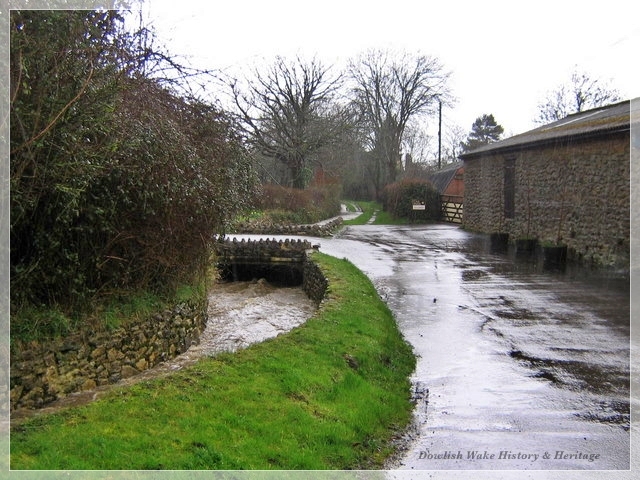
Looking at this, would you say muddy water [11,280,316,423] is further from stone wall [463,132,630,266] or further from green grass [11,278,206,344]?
stone wall [463,132,630,266]

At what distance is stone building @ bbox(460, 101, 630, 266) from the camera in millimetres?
13914

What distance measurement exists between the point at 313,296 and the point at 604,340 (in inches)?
247

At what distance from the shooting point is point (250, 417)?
4617mm

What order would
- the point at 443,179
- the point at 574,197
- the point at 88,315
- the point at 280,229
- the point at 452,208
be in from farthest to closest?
the point at 443,179
the point at 452,208
the point at 280,229
the point at 574,197
the point at 88,315

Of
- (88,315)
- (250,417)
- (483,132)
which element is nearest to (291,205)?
(88,315)

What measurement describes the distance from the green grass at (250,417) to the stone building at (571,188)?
30.3 feet

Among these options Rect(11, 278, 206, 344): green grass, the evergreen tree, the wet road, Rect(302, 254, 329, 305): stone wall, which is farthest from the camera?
the evergreen tree

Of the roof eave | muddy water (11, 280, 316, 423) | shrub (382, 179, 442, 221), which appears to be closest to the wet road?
muddy water (11, 280, 316, 423)

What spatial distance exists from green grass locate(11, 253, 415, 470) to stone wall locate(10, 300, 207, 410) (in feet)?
2.21

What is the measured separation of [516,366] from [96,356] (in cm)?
447

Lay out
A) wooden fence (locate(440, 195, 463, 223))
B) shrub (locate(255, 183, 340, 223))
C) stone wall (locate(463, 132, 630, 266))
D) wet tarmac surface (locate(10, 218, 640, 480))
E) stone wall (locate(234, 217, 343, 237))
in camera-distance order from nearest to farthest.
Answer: wet tarmac surface (locate(10, 218, 640, 480)), stone wall (locate(463, 132, 630, 266)), stone wall (locate(234, 217, 343, 237)), shrub (locate(255, 183, 340, 223)), wooden fence (locate(440, 195, 463, 223))

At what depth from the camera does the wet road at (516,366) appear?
4570 millimetres

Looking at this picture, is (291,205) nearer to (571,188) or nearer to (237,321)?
(571,188)

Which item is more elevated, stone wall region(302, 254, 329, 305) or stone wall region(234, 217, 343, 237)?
stone wall region(234, 217, 343, 237)
